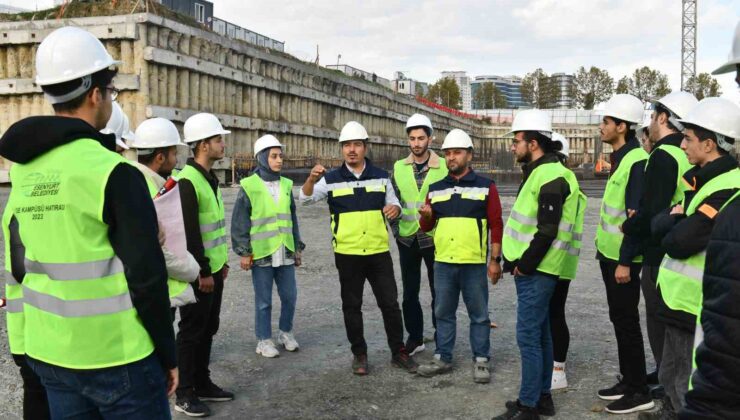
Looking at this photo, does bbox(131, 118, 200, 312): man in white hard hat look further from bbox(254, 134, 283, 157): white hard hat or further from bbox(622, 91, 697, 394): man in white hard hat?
bbox(622, 91, 697, 394): man in white hard hat

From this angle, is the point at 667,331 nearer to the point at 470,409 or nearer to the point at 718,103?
the point at 718,103

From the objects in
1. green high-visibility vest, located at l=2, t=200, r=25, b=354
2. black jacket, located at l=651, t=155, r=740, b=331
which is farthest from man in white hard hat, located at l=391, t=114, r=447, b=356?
green high-visibility vest, located at l=2, t=200, r=25, b=354

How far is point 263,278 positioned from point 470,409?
2306 mm

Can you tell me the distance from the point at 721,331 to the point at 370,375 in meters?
3.83

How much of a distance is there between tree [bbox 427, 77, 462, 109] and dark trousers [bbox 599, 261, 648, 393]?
86.7 metres

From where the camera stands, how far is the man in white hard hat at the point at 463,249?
17.4ft

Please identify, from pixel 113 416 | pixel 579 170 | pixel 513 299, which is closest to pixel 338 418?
pixel 113 416

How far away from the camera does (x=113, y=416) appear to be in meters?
2.36

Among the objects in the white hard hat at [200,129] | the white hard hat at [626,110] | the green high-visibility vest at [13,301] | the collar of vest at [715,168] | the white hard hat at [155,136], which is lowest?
the green high-visibility vest at [13,301]

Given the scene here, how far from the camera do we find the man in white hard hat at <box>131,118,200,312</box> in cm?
366

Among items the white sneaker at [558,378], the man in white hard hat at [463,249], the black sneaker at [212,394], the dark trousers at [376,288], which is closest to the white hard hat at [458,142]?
the man in white hard hat at [463,249]

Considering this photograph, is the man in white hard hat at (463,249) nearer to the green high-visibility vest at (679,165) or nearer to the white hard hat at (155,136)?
the green high-visibility vest at (679,165)

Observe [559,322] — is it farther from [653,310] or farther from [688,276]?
[688,276]

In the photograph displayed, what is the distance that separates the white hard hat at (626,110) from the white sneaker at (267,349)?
3.38 meters
